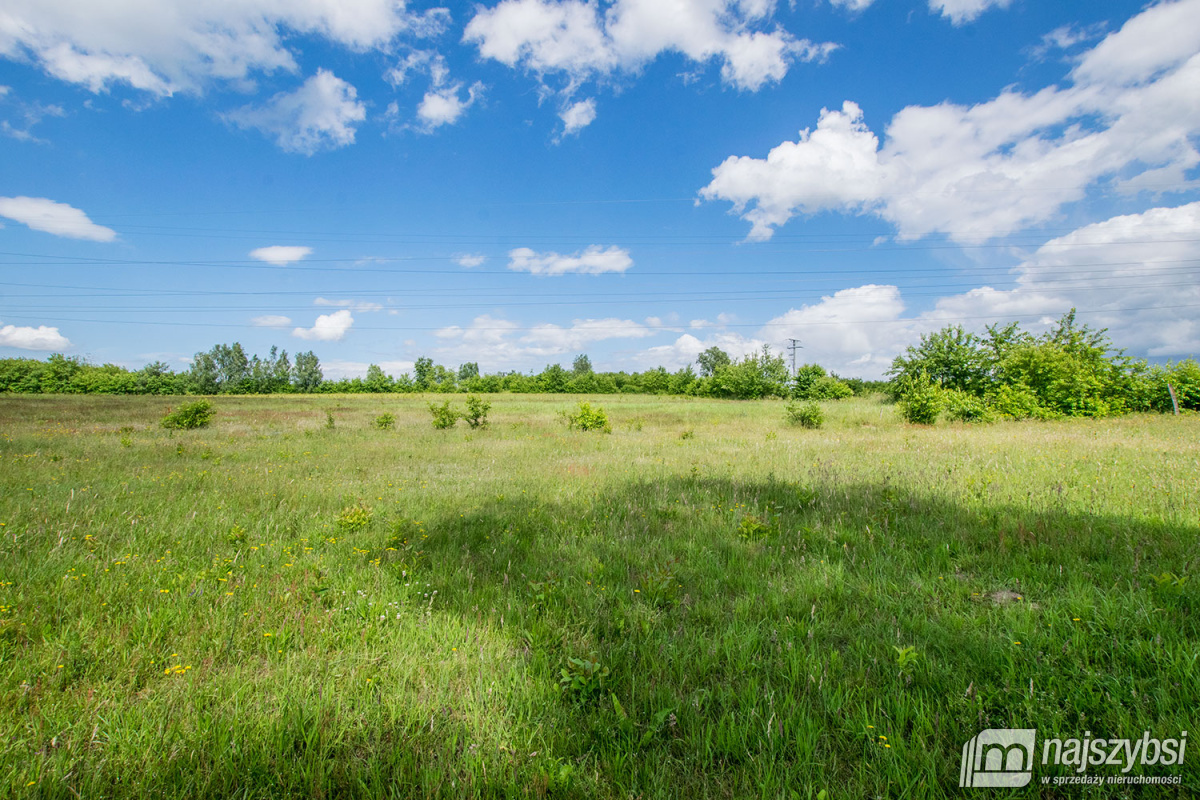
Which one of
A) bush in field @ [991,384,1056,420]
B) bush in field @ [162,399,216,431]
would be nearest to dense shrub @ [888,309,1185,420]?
bush in field @ [991,384,1056,420]

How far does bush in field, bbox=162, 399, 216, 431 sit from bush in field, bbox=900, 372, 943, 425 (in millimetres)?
33700

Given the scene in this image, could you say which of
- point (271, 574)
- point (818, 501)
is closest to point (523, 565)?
point (271, 574)

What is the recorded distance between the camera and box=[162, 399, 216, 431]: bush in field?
19.8 m

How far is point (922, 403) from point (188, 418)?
34.3m

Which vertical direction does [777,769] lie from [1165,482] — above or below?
below

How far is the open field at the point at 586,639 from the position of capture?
222 cm

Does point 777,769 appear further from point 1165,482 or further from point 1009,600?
point 1165,482

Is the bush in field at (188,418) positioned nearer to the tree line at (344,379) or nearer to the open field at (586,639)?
the open field at (586,639)

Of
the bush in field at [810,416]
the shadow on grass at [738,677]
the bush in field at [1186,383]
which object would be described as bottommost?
the shadow on grass at [738,677]

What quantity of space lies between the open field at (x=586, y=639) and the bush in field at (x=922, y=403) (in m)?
A: 16.1

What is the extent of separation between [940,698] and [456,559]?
4.23 meters

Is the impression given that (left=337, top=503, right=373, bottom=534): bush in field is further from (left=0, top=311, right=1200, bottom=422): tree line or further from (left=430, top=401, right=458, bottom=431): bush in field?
(left=0, top=311, right=1200, bottom=422): tree line

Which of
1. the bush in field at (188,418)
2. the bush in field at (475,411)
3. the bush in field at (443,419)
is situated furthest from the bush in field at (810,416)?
the bush in field at (188,418)

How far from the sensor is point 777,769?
7.30 feet
